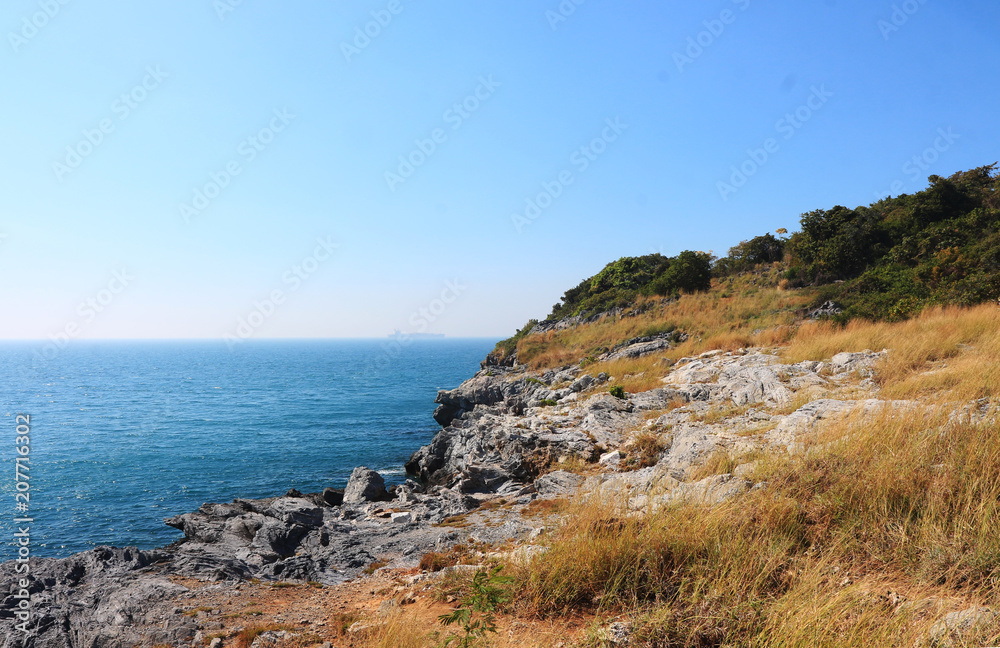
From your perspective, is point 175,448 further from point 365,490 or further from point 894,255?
point 894,255

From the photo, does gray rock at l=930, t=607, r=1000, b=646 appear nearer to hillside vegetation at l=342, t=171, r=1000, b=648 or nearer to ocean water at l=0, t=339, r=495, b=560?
hillside vegetation at l=342, t=171, r=1000, b=648

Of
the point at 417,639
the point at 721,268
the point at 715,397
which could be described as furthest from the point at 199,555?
the point at 721,268

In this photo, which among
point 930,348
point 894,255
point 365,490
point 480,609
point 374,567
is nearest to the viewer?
point 480,609

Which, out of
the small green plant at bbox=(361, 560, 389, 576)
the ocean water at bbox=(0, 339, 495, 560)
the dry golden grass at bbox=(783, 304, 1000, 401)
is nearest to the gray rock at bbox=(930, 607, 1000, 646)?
the dry golden grass at bbox=(783, 304, 1000, 401)

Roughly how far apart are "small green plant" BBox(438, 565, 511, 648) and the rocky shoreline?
2338 mm

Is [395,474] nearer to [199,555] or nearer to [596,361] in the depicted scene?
[596,361]

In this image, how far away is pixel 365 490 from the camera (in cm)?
1686

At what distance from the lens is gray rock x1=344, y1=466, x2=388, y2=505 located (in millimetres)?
16703

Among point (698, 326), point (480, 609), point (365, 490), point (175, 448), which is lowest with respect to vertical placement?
point (175, 448)

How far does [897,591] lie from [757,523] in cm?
122

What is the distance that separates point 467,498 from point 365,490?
6226 millimetres

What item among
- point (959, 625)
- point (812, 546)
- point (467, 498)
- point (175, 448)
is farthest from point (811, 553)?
point (175, 448)

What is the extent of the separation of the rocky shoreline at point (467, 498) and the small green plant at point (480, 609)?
2.34 metres

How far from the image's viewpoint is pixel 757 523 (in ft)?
16.2
